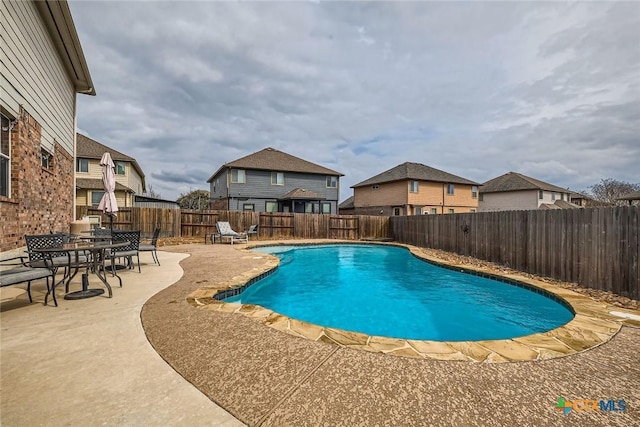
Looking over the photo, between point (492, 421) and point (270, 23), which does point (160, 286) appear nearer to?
point (492, 421)

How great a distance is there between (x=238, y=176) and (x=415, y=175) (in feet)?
51.5

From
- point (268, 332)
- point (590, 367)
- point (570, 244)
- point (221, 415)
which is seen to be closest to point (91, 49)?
point (268, 332)

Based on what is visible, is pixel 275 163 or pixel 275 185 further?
pixel 275 163

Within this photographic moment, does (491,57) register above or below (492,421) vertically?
above

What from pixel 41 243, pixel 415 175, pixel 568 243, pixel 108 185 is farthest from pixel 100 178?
pixel 568 243

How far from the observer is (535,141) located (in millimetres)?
25500

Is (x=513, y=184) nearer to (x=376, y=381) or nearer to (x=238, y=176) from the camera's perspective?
(x=238, y=176)

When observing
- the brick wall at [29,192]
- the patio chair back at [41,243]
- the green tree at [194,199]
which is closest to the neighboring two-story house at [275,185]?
the brick wall at [29,192]

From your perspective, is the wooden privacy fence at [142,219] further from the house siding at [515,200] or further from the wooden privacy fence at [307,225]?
the house siding at [515,200]

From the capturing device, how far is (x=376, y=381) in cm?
214

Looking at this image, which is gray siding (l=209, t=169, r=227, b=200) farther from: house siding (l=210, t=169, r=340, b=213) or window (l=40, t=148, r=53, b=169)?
window (l=40, t=148, r=53, b=169)

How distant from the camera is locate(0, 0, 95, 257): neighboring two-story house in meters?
4.43

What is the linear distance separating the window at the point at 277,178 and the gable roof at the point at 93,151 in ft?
37.9

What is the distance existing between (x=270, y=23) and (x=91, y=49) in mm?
6018
